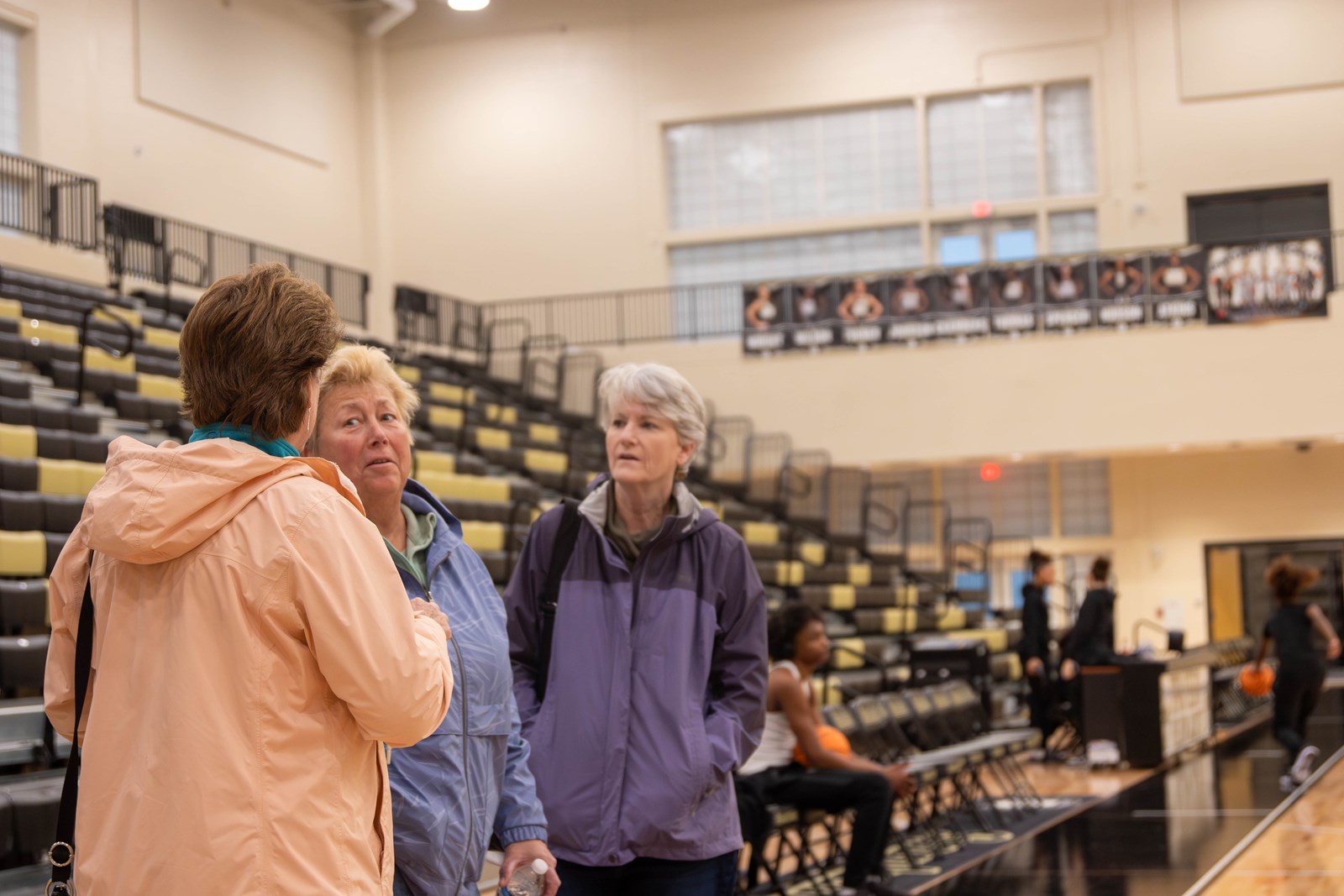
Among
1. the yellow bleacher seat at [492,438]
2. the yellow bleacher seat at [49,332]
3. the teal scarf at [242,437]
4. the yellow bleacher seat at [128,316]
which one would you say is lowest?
the teal scarf at [242,437]

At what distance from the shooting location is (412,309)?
58.2 ft

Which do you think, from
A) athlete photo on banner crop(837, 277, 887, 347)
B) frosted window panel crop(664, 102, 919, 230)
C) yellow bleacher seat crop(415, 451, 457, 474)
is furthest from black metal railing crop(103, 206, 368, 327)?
athlete photo on banner crop(837, 277, 887, 347)

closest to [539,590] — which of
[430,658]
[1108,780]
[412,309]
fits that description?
[430,658]

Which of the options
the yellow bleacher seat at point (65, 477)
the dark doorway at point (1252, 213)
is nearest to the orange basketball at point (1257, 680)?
the yellow bleacher seat at point (65, 477)

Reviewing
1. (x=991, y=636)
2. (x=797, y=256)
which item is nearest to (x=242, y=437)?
(x=991, y=636)

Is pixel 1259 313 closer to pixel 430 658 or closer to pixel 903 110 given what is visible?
pixel 903 110

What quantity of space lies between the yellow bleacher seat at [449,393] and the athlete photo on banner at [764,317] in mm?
3335

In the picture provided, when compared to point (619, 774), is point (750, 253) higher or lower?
higher

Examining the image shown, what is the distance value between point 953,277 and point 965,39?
391 centimetres

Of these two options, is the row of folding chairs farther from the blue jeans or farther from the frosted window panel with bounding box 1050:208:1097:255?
the frosted window panel with bounding box 1050:208:1097:255

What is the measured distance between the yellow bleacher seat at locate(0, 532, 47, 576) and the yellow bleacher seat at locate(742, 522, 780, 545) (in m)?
8.44

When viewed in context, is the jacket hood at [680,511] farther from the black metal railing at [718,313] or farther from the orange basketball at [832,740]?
the black metal railing at [718,313]

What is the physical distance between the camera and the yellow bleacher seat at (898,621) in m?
13.4

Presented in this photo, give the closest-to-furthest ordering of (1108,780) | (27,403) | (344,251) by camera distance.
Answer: (27,403) < (1108,780) < (344,251)
